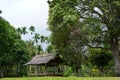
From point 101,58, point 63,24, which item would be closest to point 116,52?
point 63,24

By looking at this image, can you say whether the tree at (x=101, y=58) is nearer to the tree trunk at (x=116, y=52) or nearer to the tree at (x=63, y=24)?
the tree at (x=63, y=24)

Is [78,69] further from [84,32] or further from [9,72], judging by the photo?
[9,72]

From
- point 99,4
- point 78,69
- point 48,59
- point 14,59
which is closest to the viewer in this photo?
point 99,4

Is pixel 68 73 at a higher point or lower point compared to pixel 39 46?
lower

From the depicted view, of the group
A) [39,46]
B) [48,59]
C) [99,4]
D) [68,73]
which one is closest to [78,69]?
[68,73]

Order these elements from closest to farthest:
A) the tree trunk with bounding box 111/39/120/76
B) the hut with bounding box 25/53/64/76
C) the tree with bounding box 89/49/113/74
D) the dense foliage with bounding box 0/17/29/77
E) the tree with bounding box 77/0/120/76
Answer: the tree with bounding box 77/0/120/76, the tree trunk with bounding box 111/39/120/76, the tree with bounding box 89/49/113/74, the hut with bounding box 25/53/64/76, the dense foliage with bounding box 0/17/29/77

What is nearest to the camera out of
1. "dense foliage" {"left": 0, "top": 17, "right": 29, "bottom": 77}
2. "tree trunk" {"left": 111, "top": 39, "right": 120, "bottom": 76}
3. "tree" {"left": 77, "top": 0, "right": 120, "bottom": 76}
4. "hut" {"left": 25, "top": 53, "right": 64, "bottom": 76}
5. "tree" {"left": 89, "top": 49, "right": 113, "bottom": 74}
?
"tree" {"left": 77, "top": 0, "right": 120, "bottom": 76}

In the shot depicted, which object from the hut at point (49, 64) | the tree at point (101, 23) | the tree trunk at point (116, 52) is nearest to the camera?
the tree at point (101, 23)

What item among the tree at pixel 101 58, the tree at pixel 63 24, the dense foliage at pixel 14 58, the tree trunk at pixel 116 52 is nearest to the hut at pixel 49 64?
the tree at pixel 101 58

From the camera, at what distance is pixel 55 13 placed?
147ft

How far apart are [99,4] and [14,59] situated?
31.3 m

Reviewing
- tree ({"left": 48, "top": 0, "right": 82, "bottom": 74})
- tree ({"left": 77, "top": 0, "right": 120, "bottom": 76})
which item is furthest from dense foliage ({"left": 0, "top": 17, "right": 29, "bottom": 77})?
tree ({"left": 77, "top": 0, "right": 120, "bottom": 76})

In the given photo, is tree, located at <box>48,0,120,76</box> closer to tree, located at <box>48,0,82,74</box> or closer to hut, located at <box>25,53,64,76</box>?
tree, located at <box>48,0,82,74</box>

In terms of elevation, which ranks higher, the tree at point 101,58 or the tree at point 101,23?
the tree at point 101,23
